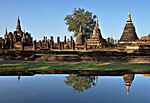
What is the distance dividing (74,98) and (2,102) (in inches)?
56.9

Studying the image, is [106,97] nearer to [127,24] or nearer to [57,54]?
[57,54]

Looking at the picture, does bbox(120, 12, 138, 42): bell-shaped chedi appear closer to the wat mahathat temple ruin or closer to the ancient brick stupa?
the wat mahathat temple ruin

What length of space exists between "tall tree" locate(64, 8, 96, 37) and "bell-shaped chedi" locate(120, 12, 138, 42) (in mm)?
32981

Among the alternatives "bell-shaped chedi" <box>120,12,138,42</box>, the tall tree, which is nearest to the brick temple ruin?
"bell-shaped chedi" <box>120,12,138,42</box>

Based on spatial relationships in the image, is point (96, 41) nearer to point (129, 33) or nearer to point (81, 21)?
point (129, 33)

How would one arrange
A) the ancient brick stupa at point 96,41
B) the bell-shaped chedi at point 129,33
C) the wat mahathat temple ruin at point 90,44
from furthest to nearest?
the ancient brick stupa at point 96,41, the bell-shaped chedi at point 129,33, the wat mahathat temple ruin at point 90,44

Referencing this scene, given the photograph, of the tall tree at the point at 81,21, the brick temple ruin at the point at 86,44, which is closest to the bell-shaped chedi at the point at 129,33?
the brick temple ruin at the point at 86,44

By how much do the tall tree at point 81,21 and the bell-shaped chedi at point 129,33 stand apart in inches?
1298

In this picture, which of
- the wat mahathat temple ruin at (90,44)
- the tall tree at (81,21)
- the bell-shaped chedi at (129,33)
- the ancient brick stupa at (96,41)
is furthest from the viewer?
the tall tree at (81,21)

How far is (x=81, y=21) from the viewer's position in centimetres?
6438

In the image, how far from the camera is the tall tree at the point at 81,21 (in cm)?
6384

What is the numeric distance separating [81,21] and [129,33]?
35426mm

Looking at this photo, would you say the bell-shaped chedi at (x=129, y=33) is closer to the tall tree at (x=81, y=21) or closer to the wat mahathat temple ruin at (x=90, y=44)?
the wat mahathat temple ruin at (x=90, y=44)

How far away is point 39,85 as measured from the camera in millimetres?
6918
